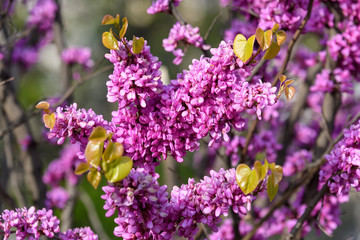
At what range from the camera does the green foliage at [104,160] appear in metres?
0.97

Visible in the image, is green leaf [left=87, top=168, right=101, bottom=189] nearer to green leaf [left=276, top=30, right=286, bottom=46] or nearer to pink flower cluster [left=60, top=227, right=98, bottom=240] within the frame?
pink flower cluster [left=60, top=227, right=98, bottom=240]

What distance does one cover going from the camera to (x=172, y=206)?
4.05 ft

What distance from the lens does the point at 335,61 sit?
226 cm

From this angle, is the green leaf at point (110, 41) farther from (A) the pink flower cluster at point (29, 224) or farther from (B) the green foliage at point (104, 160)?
(A) the pink flower cluster at point (29, 224)

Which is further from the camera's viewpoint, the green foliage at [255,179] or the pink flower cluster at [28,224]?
the pink flower cluster at [28,224]

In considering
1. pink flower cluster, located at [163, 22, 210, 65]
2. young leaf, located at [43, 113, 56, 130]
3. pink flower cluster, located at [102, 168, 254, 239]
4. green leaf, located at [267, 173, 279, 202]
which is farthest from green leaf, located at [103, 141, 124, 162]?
pink flower cluster, located at [163, 22, 210, 65]

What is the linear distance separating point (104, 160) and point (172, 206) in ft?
1.08

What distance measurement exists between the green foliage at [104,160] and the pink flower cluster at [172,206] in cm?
13

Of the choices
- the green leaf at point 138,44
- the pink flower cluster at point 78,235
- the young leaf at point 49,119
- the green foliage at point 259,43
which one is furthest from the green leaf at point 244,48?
the pink flower cluster at point 78,235

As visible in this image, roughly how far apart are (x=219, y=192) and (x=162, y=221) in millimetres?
185

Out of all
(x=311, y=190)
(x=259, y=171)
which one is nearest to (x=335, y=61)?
(x=311, y=190)

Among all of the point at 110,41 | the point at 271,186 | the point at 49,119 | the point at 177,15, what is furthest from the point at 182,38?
the point at 271,186

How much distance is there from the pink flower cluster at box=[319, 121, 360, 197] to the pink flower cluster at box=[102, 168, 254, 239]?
1.32ft

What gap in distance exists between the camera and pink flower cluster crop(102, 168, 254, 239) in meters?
1.14
